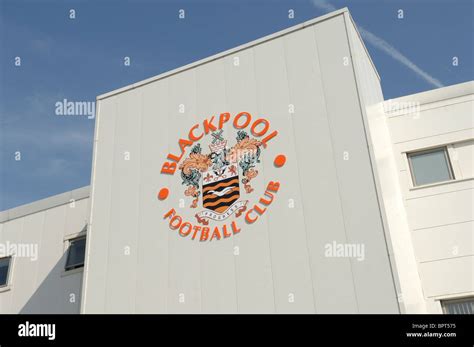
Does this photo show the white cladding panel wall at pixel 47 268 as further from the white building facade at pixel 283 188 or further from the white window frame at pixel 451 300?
the white window frame at pixel 451 300

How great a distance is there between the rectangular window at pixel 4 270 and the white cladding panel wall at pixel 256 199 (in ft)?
25.5

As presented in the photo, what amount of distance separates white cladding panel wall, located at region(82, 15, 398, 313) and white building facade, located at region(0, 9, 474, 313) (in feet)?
0.12

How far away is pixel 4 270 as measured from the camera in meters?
20.6

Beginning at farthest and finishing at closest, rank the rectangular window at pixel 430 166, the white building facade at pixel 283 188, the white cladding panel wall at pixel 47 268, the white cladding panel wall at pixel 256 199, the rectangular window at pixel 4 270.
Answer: the rectangular window at pixel 4 270, the white cladding panel wall at pixel 47 268, the rectangular window at pixel 430 166, the white building facade at pixel 283 188, the white cladding panel wall at pixel 256 199

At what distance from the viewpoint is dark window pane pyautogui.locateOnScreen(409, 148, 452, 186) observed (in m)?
15.1

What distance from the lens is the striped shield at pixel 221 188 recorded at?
13.1m

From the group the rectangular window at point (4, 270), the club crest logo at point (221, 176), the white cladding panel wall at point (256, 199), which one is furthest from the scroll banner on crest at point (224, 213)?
the rectangular window at point (4, 270)

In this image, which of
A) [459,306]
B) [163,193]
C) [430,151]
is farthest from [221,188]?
[459,306]

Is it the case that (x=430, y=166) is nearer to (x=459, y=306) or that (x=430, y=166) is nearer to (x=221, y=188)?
(x=459, y=306)

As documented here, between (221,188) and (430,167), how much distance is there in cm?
678

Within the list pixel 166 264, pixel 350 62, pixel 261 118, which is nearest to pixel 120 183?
pixel 166 264

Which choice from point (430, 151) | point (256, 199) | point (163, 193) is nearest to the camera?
point (256, 199)
